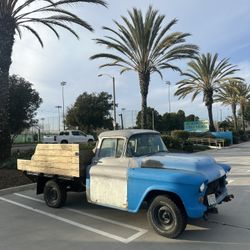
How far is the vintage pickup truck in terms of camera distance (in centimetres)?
607

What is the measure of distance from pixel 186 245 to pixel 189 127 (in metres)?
39.9

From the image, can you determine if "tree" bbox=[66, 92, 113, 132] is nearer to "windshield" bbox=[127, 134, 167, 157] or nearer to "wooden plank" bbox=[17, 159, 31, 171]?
"wooden plank" bbox=[17, 159, 31, 171]

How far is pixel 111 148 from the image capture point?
24.6ft

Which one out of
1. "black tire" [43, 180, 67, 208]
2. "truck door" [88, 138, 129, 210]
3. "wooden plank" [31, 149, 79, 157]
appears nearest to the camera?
"truck door" [88, 138, 129, 210]

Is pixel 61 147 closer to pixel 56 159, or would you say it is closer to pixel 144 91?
pixel 56 159

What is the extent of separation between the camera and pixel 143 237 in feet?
20.7

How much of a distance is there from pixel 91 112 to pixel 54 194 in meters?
45.8

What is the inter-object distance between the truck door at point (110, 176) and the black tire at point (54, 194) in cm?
124

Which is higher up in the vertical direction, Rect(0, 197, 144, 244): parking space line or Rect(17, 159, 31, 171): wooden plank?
Rect(17, 159, 31, 171): wooden plank

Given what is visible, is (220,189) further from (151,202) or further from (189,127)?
(189,127)

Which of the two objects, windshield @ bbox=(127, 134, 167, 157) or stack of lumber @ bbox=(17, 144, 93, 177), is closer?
windshield @ bbox=(127, 134, 167, 157)

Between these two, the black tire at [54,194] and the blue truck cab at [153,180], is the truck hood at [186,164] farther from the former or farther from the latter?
the black tire at [54,194]

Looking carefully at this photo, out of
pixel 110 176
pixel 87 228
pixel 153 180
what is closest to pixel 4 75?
pixel 110 176

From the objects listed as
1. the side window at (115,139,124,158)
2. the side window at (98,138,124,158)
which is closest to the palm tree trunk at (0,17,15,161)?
the side window at (98,138,124,158)
